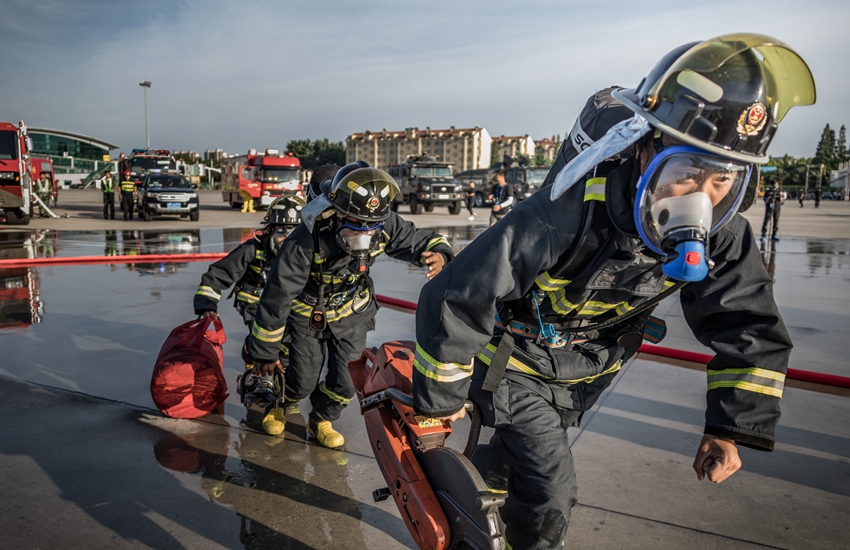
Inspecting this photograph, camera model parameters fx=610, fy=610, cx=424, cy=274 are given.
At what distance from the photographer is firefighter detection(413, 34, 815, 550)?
1.56 m

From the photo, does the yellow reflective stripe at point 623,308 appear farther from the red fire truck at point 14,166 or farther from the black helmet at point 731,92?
the red fire truck at point 14,166

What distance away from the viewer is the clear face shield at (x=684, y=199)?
1.52 meters

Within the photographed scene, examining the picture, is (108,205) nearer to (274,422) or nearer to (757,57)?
(274,422)

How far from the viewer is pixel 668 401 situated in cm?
414

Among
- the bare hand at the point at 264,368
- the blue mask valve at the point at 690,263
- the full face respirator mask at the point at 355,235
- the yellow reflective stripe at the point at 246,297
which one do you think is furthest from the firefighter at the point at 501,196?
the blue mask valve at the point at 690,263

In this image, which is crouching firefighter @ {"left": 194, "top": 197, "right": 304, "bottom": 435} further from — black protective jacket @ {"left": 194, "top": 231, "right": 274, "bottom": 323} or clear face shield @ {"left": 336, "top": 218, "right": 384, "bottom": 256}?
clear face shield @ {"left": 336, "top": 218, "right": 384, "bottom": 256}

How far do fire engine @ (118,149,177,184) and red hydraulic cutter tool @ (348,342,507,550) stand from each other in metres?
21.7

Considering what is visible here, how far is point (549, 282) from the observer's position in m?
1.83

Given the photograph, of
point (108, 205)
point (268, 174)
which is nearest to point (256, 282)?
point (108, 205)

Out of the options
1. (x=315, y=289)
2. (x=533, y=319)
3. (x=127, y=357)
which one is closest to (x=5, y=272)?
(x=127, y=357)

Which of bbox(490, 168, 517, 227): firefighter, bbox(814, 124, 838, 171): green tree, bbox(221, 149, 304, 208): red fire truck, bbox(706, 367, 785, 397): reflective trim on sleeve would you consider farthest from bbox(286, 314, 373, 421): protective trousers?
bbox(814, 124, 838, 171): green tree

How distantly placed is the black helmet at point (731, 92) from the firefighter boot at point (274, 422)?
292cm

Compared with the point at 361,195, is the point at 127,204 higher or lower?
lower

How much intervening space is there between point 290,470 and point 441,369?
1.90m
